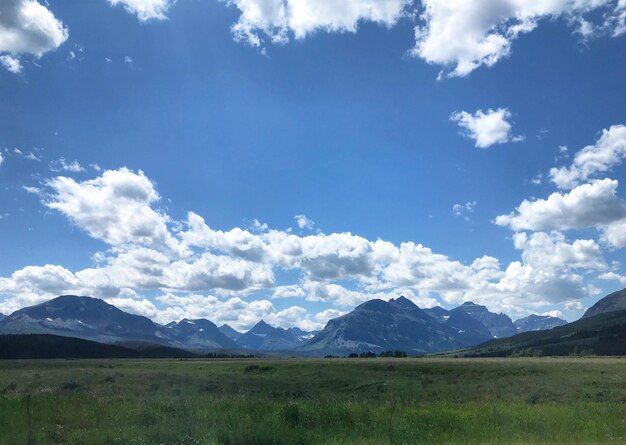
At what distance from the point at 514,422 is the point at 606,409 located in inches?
220

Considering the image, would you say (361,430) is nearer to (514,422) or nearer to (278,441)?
(278,441)

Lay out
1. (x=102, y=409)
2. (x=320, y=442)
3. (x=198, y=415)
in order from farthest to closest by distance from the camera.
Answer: (x=102, y=409) → (x=198, y=415) → (x=320, y=442)

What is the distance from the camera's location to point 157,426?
13.7 metres

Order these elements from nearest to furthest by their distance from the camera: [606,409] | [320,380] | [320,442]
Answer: [320,442] → [606,409] → [320,380]

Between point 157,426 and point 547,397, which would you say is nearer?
point 157,426

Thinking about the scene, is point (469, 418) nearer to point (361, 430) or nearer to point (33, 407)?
point (361, 430)

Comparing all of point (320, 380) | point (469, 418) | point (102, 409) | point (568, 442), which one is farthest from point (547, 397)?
point (102, 409)

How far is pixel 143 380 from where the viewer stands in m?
46.2

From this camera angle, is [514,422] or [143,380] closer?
[514,422]

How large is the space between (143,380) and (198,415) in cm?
3477

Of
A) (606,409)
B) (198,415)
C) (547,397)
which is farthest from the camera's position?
(547,397)

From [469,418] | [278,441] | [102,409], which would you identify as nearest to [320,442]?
[278,441]

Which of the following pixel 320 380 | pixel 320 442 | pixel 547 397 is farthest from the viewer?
pixel 320 380

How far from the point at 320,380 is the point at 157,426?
1341 inches
